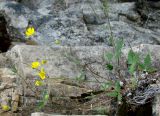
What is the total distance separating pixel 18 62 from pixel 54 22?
169 centimetres

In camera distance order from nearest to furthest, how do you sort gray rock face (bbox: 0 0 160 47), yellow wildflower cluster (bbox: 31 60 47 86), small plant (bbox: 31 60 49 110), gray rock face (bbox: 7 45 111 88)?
small plant (bbox: 31 60 49 110) < yellow wildflower cluster (bbox: 31 60 47 86) < gray rock face (bbox: 7 45 111 88) < gray rock face (bbox: 0 0 160 47)

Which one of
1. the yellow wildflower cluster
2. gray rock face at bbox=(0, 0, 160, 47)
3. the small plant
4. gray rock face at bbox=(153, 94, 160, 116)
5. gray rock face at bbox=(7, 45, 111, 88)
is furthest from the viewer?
gray rock face at bbox=(0, 0, 160, 47)

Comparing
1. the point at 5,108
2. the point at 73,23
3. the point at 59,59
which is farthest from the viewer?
the point at 73,23

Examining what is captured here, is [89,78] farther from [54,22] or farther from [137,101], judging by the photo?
[54,22]

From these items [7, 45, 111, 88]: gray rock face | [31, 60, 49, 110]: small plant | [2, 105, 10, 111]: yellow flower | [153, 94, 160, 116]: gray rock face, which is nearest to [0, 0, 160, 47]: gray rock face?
[7, 45, 111, 88]: gray rock face

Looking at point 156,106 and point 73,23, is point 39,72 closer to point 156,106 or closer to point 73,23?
point 156,106

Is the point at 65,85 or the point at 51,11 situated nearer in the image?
the point at 65,85

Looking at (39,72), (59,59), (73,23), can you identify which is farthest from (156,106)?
(73,23)

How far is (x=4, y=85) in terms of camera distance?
2785mm

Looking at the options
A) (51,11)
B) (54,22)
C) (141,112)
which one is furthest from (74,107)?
(51,11)

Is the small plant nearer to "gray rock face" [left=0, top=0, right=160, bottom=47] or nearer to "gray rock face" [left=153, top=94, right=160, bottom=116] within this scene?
"gray rock face" [left=153, top=94, right=160, bottom=116]

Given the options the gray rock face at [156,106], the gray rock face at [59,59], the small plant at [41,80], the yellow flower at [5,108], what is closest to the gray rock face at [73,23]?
the gray rock face at [59,59]

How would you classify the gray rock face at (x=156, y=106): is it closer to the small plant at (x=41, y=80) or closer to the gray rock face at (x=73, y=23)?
the small plant at (x=41, y=80)

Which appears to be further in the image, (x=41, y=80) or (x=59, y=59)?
(x=59, y=59)
